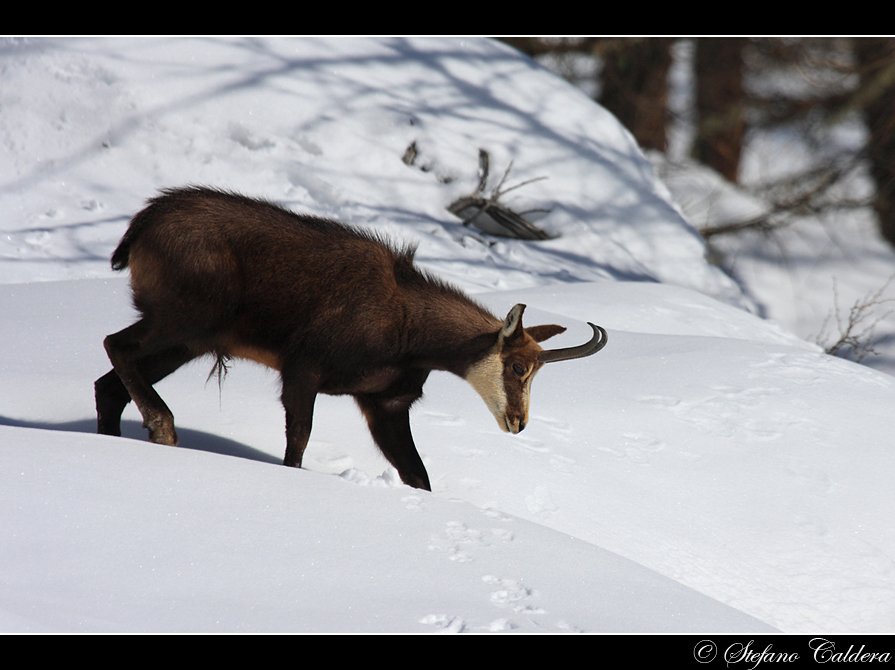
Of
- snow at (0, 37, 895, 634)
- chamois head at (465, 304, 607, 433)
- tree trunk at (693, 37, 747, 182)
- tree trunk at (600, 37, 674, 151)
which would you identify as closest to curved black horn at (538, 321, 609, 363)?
chamois head at (465, 304, 607, 433)

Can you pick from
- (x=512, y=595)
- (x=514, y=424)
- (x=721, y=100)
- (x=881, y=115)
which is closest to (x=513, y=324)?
(x=514, y=424)

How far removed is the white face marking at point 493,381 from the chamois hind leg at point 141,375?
1321 mm

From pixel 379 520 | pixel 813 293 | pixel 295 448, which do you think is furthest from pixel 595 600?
Answer: pixel 813 293

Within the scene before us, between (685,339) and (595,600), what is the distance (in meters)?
3.58

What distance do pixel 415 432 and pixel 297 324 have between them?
3.12ft

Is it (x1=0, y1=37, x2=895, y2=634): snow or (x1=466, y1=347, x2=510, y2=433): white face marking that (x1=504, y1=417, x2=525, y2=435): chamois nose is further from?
(x1=0, y1=37, x2=895, y2=634): snow

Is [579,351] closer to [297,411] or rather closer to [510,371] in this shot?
[510,371]

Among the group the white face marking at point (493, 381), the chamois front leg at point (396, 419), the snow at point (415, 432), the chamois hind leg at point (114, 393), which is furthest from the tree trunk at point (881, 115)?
the chamois hind leg at point (114, 393)

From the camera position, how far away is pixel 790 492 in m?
4.23

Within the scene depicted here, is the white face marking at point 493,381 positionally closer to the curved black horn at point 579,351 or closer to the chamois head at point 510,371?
the chamois head at point 510,371

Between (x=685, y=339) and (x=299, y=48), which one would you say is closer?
(x=685, y=339)

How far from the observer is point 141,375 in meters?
3.82

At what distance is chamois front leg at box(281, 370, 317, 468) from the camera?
3.77 metres

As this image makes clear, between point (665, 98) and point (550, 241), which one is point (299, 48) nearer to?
point (550, 241)
